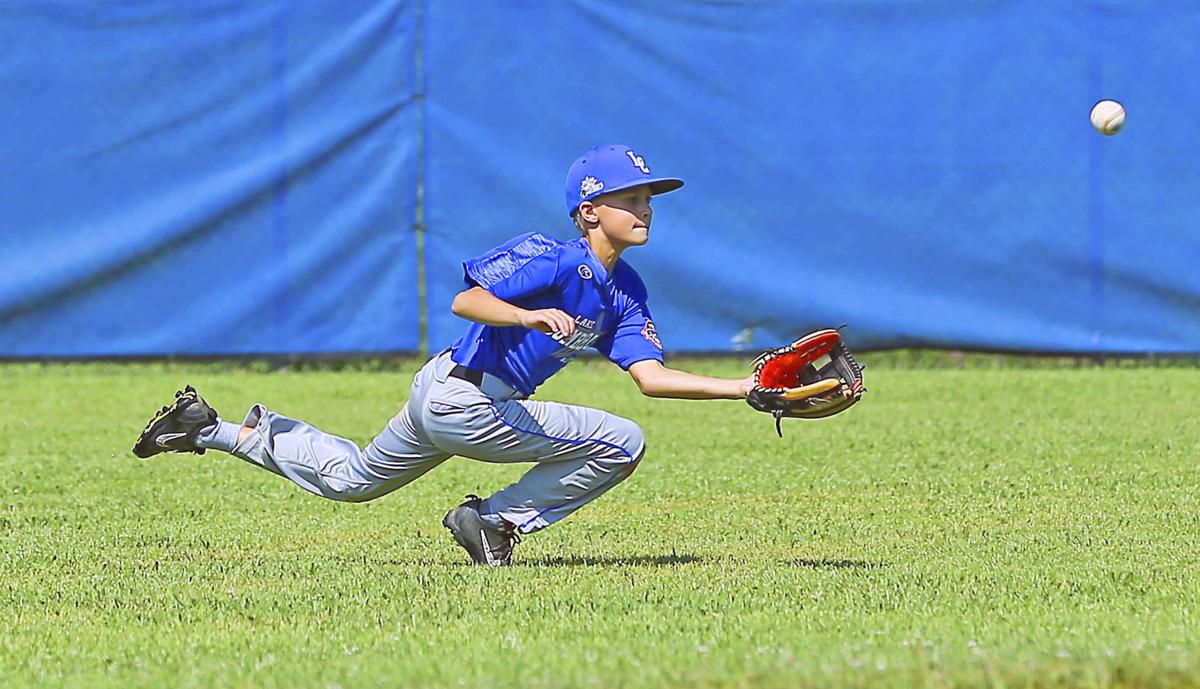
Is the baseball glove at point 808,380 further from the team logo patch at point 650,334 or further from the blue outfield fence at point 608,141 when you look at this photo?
the blue outfield fence at point 608,141

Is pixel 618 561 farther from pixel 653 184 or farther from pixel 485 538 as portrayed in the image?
pixel 653 184

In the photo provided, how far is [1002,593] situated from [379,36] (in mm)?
7246

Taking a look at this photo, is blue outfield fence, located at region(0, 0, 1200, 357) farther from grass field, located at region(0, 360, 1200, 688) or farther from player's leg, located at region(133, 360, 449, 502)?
player's leg, located at region(133, 360, 449, 502)

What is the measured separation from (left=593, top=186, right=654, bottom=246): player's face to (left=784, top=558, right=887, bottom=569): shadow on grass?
3.52ft

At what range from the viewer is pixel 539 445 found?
5574 mm

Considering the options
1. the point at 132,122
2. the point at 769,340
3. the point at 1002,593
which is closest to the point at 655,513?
the point at 1002,593

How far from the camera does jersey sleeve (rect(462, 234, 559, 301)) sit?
5312 mm

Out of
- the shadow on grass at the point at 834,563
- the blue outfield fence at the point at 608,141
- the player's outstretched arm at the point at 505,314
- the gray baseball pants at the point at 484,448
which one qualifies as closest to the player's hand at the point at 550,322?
the player's outstretched arm at the point at 505,314

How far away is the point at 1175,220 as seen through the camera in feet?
37.3

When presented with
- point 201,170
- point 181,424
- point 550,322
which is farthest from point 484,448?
point 201,170

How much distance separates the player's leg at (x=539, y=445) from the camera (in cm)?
549

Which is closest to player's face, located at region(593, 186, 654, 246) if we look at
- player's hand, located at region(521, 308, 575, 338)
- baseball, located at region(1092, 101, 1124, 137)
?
player's hand, located at region(521, 308, 575, 338)

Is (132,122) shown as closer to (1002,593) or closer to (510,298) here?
(510,298)

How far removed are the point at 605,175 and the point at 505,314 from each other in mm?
608
